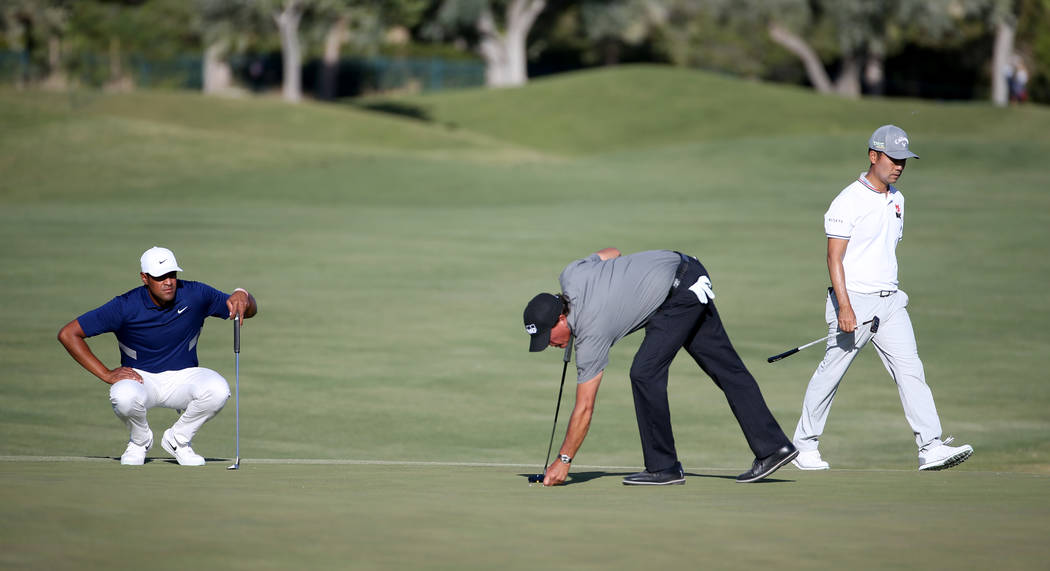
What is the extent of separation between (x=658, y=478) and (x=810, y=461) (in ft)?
5.57

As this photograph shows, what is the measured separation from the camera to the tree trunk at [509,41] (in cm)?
7362

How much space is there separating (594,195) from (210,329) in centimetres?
1733

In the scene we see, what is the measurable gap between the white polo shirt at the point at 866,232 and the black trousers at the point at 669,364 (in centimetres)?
136

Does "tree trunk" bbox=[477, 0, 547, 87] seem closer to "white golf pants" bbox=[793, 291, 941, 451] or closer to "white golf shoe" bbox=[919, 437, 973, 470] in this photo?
"white golf pants" bbox=[793, 291, 941, 451]

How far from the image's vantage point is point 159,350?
952cm

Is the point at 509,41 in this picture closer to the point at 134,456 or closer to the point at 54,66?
the point at 54,66

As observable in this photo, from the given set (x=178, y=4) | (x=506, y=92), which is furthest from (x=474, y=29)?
(x=178, y=4)

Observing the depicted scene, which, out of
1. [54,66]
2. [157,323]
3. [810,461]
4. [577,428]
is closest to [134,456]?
[157,323]

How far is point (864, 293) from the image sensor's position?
9734mm

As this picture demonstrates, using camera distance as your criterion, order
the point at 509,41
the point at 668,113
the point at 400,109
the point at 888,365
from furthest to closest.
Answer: the point at 509,41, the point at 400,109, the point at 668,113, the point at 888,365

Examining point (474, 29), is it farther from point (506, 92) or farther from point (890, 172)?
point (890, 172)

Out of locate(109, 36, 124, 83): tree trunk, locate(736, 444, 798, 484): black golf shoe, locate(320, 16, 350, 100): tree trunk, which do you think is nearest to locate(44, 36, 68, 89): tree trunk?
locate(109, 36, 124, 83): tree trunk

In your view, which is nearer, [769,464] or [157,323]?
[769,464]

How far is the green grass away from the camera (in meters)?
6.29
